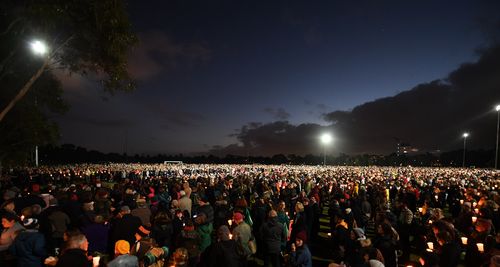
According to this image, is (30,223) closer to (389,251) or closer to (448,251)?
(389,251)

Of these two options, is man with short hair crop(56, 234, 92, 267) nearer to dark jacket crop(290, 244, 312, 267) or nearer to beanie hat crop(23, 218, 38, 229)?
beanie hat crop(23, 218, 38, 229)

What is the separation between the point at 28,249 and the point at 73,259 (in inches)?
78.9

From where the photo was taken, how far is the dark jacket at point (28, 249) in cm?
548

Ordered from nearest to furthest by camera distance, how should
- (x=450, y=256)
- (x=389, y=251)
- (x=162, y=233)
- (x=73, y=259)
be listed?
1. (x=73, y=259)
2. (x=450, y=256)
3. (x=389, y=251)
4. (x=162, y=233)

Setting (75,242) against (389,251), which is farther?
(389,251)

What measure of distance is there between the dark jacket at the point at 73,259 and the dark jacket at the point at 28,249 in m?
1.74

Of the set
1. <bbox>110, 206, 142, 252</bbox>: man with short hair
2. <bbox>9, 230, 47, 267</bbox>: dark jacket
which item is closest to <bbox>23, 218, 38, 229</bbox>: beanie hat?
<bbox>9, 230, 47, 267</bbox>: dark jacket

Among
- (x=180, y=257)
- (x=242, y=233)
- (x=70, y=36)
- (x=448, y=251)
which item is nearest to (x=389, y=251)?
(x=448, y=251)

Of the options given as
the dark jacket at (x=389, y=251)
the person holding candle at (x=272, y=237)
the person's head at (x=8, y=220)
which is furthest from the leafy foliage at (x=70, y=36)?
the dark jacket at (x=389, y=251)

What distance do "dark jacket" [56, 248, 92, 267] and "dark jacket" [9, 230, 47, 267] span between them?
68.6 inches

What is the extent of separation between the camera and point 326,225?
572 inches

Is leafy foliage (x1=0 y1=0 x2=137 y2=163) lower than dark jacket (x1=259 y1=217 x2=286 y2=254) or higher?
higher

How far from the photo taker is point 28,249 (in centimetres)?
548

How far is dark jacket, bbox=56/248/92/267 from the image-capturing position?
13.7ft
